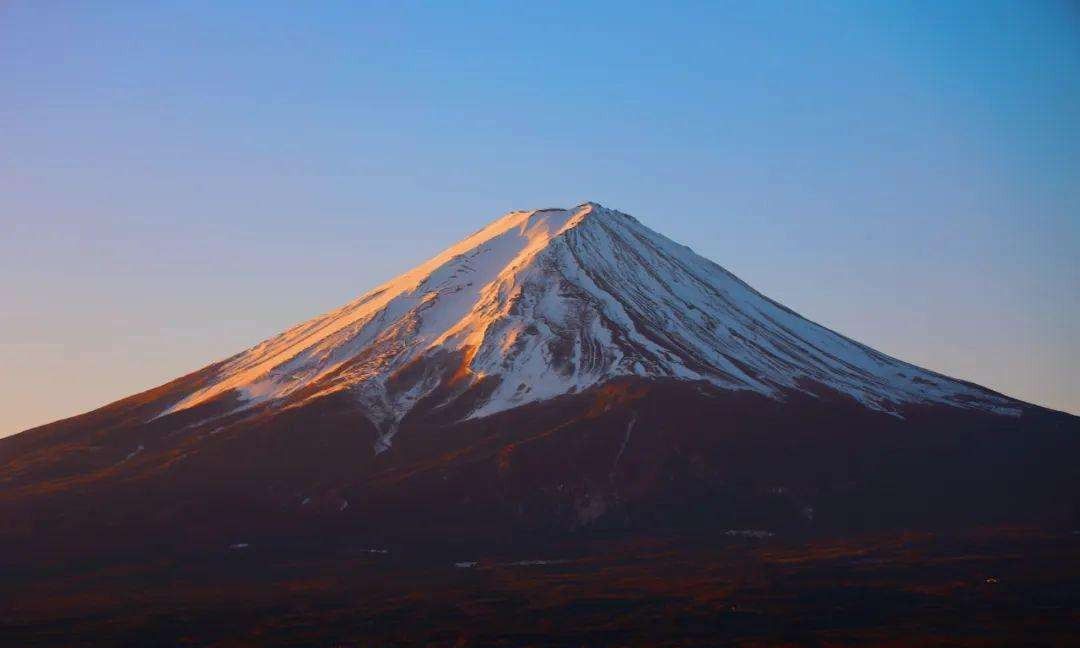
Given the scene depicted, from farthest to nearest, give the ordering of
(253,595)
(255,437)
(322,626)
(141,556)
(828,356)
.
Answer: (828,356) < (255,437) < (141,556) < (253,595) < (322,626)

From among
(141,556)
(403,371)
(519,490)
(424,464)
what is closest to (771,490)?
(519,490)

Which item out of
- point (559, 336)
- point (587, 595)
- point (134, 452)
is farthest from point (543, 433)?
point (134, 452)

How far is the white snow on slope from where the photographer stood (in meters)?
152

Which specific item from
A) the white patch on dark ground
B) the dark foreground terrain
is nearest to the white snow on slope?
the white patch on dark ground

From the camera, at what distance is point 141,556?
4791 inches

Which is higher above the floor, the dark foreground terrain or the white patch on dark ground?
the white patch on dark ground

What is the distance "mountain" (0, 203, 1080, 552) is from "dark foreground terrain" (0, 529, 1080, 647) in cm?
641

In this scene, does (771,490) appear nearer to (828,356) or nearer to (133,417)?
(828,356)

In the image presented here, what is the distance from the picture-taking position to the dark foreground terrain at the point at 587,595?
9250 centimetres

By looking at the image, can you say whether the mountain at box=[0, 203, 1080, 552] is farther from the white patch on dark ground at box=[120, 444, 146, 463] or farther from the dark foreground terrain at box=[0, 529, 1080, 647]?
the dark foreground terrain at box=[0, 529, 1080, 647]

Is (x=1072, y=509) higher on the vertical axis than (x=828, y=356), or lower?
lower

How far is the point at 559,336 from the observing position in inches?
6235

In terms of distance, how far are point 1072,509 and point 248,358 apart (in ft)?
305

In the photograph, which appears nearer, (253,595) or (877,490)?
(253,595)
